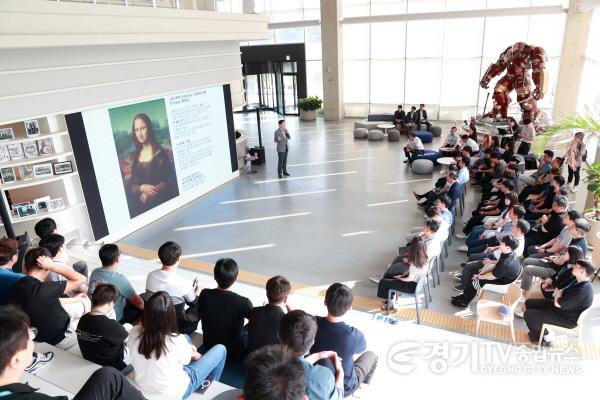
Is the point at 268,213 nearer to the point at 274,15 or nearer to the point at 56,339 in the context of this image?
the point at 56,339

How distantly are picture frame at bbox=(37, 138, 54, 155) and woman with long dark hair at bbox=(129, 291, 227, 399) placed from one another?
4990 mm

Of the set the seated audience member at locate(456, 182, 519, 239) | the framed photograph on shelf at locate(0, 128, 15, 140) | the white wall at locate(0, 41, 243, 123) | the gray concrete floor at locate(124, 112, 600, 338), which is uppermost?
the white wall at locate(0, 41, 243, 123)

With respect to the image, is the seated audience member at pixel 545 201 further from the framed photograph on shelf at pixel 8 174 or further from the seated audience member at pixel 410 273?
the framed photograph on shelf at pixel 8 174

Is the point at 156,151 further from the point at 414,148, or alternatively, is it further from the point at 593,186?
the point at 593,186

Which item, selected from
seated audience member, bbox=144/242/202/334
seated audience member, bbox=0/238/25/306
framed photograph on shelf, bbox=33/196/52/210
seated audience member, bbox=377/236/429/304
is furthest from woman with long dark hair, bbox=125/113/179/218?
seated audience member, bbox=377/236/429/304

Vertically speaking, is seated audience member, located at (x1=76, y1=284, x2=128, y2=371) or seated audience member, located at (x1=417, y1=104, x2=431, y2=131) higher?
seated audience member, located at (x1=76, y1=284, x2=128, y2=371)

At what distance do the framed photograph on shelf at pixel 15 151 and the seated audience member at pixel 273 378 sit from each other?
6122 mm

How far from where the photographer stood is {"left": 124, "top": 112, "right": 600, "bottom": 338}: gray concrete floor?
21.9 feet

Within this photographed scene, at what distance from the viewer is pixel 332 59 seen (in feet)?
59.1

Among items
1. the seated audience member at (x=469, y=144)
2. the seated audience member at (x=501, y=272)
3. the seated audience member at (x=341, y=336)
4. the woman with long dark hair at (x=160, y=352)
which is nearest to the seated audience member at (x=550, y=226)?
the seated audience member at (x=501, y=272)

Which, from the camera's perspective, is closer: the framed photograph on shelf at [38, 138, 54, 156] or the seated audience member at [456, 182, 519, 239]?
the framed photograph on shelf at [38, 138, 54, 156]

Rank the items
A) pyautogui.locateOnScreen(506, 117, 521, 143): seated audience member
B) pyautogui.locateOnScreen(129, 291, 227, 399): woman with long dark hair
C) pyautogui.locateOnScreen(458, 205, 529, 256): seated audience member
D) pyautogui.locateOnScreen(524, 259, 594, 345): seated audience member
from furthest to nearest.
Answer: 1. pyautogui.locateOnScreen(506, 117, 521, 143): seated audience member
2. pyautogui.locateOnScreen(458, 205, 529, 256): seated audience member
3. pyautogui.locateOnScreen(524, 259, 594, 345): seated audience member
4. pyautogui.locateOnScreen(129, 291, 227, 399): woman with long dark hair

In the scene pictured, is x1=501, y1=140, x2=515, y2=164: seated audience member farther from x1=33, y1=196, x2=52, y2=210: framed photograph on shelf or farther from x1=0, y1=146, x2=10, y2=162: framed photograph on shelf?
x1=0, y1=146, x2=10, y2=162: framed photograph on shelf

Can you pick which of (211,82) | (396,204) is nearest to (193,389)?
(396,204)
